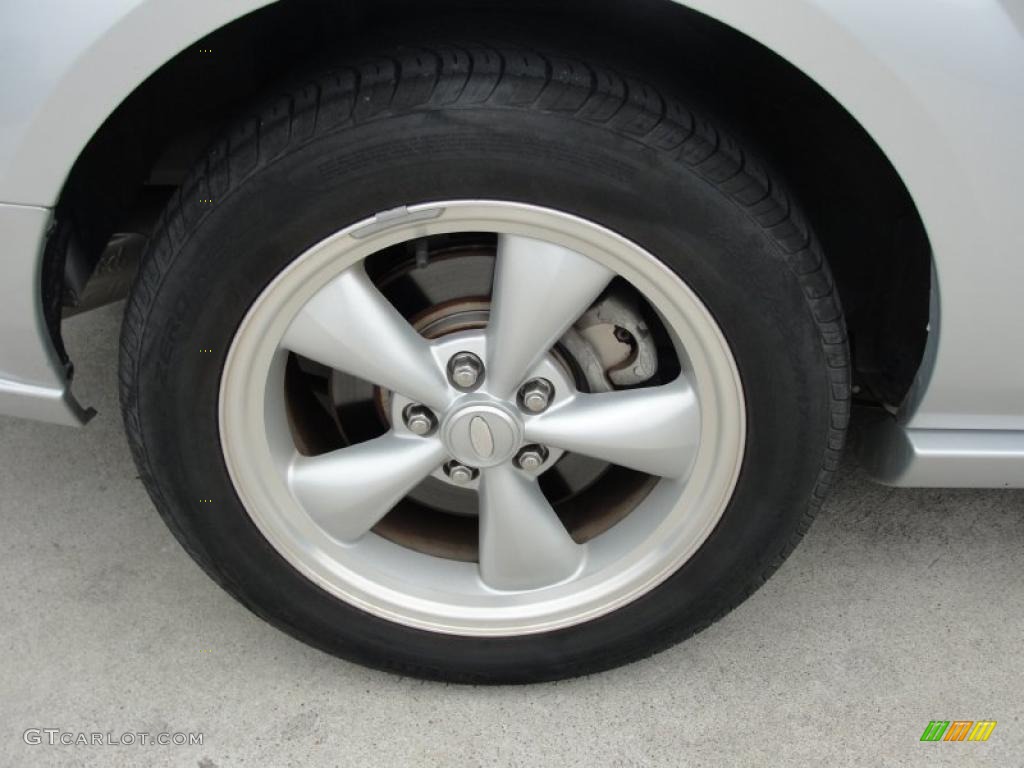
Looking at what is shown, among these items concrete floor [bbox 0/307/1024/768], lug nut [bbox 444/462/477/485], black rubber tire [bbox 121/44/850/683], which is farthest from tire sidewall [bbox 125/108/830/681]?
lug nut [bbox 444/462/477/485]

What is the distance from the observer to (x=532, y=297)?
3.93 feet

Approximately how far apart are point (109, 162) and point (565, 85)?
2.23 ft

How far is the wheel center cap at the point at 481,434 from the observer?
129cm

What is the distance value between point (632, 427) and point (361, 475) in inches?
15.8

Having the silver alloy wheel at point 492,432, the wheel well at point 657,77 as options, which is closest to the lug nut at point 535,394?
the silver alloy wheel at point 492,432

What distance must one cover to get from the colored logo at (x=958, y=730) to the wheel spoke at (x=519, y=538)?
0.61 metres

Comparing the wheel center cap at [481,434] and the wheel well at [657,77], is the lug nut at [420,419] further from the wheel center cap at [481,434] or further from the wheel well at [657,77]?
the wheel well at [657,77]

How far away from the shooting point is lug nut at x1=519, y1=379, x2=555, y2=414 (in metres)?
1.31

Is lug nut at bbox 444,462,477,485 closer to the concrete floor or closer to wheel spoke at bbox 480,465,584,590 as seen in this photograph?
wheel spoke at bbox 480,465,584,590

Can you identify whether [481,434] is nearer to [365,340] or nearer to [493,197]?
[365,340]

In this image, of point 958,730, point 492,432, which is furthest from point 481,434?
point 958,730

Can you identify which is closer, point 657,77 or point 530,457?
point 657,77

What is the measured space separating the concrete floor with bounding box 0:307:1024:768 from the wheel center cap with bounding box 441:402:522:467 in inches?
17.1

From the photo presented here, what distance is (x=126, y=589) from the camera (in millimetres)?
1662
